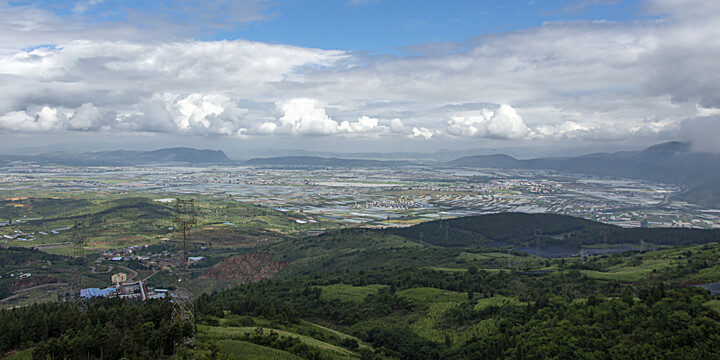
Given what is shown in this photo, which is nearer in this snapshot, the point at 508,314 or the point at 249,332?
the point at 249,332

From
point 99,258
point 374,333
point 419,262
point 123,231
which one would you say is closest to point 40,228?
point 123,231

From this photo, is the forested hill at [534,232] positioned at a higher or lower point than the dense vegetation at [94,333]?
lower

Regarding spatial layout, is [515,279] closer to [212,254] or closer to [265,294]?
[265,294]

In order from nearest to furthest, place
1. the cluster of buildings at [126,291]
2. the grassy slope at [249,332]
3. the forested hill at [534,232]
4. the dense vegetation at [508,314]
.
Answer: the dense vegetation at [508,314] → the grassy slope at [249,332] → the cluster of buildings at [126,291] → the forested hill at [534,232]

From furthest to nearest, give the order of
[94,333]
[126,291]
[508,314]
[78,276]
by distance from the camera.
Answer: [126,291]
[78,276]
[508,314]
[94,333]

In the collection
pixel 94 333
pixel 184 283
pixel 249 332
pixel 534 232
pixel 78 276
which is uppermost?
pixel 184 283

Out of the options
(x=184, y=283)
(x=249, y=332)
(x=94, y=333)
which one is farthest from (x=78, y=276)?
(x=184, y=283)

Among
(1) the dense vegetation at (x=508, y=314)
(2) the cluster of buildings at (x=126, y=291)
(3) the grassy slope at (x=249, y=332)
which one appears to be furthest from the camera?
(2) the cluster of buildings at (x=126, y=291)

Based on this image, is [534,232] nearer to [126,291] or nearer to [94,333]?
[126,291]

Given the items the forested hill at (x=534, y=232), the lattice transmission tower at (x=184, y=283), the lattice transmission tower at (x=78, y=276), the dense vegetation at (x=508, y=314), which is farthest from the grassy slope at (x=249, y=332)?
the forested hill at (x=534, y=232)

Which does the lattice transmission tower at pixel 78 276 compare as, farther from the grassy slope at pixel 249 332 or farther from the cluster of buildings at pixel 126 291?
the grassy slope at pixel 249 332
